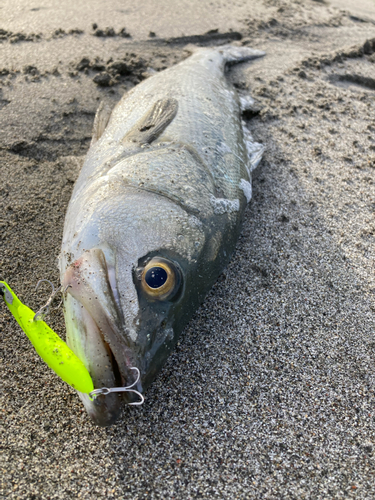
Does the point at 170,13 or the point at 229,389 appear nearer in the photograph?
the point at 229,389

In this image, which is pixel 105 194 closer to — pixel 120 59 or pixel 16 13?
pixel 120 59

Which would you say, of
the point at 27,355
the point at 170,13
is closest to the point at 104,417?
the point at 27,355

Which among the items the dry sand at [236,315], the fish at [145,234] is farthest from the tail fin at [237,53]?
the fish at [145,234]

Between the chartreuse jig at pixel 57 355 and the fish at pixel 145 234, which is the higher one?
the fish at pixel 145 234

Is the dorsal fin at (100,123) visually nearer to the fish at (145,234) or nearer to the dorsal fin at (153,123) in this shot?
the fish at (145,234)

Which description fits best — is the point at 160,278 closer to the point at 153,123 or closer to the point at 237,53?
the point at 153,123
